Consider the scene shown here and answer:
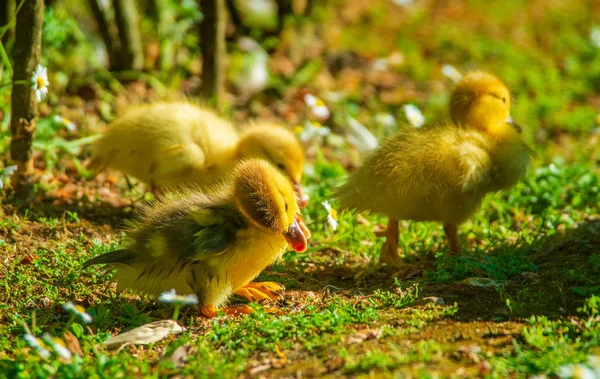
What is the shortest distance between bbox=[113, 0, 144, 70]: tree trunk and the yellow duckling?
1.71 m

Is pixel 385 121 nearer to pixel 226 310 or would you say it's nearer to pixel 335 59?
pixel 335 59

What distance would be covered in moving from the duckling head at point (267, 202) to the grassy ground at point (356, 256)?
42cm

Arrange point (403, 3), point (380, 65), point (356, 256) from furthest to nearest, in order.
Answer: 1. point (403, 3)
2. point (380, 65)
3. point (356, 256)

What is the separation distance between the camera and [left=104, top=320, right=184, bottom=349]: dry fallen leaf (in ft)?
12.6

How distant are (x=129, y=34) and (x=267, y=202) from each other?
3.84 meters

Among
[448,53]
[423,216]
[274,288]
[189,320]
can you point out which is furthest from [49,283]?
[448,53]

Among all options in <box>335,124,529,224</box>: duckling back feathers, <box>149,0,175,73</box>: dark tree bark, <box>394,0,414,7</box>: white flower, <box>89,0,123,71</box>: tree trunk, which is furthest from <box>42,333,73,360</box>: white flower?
<box>394,0,414,7</box>: white flower

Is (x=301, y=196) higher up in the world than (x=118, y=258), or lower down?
lower down

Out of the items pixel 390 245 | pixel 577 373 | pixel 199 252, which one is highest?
pixel 199 252

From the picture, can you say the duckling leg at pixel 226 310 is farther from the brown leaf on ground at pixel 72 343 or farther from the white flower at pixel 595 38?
the white flower at pixel 595 38

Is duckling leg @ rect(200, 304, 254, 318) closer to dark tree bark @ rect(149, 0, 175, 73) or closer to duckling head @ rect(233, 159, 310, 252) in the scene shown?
duckling head @ rect(233, 159, 310, 252)

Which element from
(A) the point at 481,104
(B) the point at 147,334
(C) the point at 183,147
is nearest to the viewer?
(B) the point at 147,334

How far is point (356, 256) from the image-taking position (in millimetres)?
5434

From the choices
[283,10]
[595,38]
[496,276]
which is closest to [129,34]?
[283,10]
